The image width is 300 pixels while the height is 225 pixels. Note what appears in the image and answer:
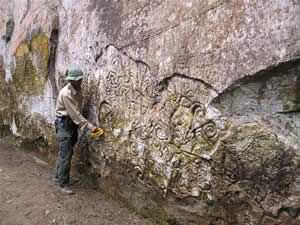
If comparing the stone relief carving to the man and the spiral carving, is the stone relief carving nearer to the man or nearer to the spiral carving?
the spiral carving

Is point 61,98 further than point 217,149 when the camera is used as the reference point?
Yes

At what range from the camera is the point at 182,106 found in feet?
6.15

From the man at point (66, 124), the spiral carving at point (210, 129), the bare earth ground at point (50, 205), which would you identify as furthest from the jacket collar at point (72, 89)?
the spiral carving at point (210, 129)

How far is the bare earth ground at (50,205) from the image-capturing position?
218 cm

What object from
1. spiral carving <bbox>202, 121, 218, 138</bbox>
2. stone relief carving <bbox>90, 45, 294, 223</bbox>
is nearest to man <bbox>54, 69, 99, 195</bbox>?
stone relief carving <bbox>90, 45, 294, 223</bbox>

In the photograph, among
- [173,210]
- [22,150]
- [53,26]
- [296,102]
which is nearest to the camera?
[296,102]

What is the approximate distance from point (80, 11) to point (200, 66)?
1.80 meters

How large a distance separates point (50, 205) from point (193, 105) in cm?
163

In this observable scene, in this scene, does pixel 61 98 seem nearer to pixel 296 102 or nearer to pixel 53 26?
pixel 53 26

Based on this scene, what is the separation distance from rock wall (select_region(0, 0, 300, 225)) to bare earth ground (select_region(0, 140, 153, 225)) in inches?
5.8

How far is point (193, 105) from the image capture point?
1807mm

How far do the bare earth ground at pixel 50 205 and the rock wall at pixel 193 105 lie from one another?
5.8 inches

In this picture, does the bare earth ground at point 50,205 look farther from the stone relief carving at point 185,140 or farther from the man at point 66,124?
the stone relief carving at point 185,140

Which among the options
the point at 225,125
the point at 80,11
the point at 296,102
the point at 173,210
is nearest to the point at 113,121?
the point at 173,210
